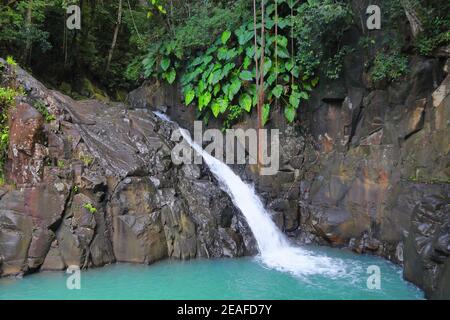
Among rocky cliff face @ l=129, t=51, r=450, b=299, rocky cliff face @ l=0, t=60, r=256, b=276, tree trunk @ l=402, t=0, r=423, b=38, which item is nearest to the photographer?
rocky cliff face @ l=129, t=51, r=450, b=299

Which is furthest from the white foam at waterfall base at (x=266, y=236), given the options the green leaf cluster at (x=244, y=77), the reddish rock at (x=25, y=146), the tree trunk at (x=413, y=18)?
the tree trunk at (x=413, y=18)

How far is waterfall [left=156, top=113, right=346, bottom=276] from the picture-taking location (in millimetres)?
7766

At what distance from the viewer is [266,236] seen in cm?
927

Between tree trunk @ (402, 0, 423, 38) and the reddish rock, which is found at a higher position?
tree trunk @ (402, 0, 423, 38)

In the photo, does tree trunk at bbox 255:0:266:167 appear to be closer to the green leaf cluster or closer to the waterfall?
the green leaf cluster

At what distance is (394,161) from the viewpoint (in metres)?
8.73

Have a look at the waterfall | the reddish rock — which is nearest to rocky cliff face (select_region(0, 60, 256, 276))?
the reddish rock

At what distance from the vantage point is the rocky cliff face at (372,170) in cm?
674

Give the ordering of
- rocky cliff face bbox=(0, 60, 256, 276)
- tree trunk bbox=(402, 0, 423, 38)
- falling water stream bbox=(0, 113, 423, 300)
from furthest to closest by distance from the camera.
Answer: tree trunk bbox=(402, 0, 423, 38) < rocky cliff face bbox=(0, 60, 256, 276) < falling water stream bbox=(0, 113, 423, 300)

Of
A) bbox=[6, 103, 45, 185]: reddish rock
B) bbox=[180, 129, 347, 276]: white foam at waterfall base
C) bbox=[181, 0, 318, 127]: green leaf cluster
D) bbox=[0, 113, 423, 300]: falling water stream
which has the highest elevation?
bbox=[181, 0, 318, 127]: green leaf cluster

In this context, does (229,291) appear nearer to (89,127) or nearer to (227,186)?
(227,186)

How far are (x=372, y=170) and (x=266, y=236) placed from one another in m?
2.91

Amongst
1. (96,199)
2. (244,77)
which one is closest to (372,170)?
(244,77)
